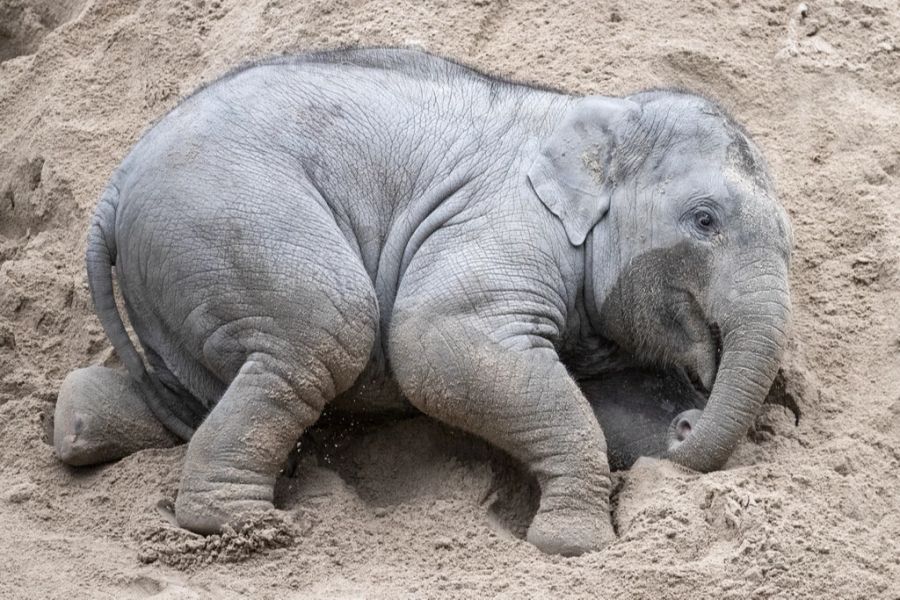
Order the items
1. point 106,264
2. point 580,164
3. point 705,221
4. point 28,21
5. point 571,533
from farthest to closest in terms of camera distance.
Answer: point 28,21, point 106,264, point 580,164, point 705,221, point 571,533

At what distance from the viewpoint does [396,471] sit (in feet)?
20.4

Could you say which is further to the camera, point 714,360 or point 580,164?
point 580,164

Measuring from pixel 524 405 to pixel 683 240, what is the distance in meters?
0.87

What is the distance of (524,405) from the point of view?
18.6ft

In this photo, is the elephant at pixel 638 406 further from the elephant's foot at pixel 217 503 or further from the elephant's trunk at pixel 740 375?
the elephant's foot at pixel 217 503

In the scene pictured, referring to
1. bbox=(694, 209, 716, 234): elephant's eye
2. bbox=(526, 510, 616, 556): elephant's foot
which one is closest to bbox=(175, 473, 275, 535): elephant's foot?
bbox=(526, 510, 616, 556): elephant's foot

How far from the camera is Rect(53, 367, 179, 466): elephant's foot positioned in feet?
20.6

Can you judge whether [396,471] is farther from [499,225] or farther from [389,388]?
[499,225]

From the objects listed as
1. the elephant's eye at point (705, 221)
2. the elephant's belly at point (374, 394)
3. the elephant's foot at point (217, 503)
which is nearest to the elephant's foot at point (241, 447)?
the elephant's foot at point (217, 503)

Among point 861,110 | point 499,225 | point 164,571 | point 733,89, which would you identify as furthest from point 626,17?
point 164,571

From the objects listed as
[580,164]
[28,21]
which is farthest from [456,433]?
[28,21]

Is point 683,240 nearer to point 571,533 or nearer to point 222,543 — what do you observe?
point 571,533

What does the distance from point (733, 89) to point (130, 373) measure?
3155 millimetres

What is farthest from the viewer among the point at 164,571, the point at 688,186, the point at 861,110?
the point at 861,110
